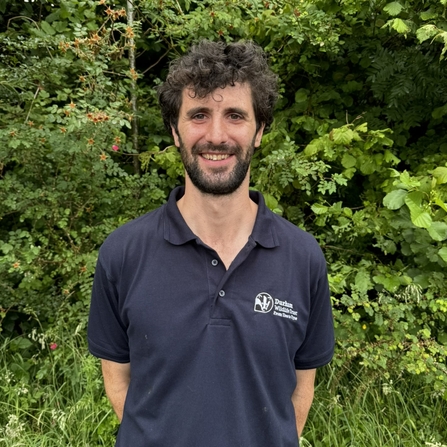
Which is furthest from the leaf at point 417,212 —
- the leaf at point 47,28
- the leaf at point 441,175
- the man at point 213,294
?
the leaf at point 47,28

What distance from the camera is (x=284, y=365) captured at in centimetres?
155

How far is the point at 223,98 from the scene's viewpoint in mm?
1602

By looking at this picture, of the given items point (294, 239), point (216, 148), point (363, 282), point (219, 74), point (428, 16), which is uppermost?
point (428, 16)

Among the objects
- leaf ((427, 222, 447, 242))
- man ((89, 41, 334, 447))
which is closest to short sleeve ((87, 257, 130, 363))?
man ((89, 41, 334, 447))

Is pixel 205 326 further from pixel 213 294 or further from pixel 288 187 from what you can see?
pixel 288 187

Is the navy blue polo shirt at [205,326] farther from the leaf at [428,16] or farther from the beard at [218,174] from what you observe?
the leaf at [428,16]

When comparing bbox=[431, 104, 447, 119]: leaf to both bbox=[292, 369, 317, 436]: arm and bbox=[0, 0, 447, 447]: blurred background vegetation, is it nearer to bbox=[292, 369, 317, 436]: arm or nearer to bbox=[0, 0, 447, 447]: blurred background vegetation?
bbox=[0, 0, 447, 447]: blurred background vegetation

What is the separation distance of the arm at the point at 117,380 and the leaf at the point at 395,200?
1.59 metres

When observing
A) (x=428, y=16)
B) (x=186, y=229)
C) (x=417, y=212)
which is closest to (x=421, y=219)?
(x=417, y=212)

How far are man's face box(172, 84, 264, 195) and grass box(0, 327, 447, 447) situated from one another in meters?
1.61

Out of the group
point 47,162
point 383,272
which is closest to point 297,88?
point 383,272

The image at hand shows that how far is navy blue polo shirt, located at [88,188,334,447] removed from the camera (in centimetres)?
146

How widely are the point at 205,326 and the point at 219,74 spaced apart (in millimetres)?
804

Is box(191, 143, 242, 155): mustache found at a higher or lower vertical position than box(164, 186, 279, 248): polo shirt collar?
higher
